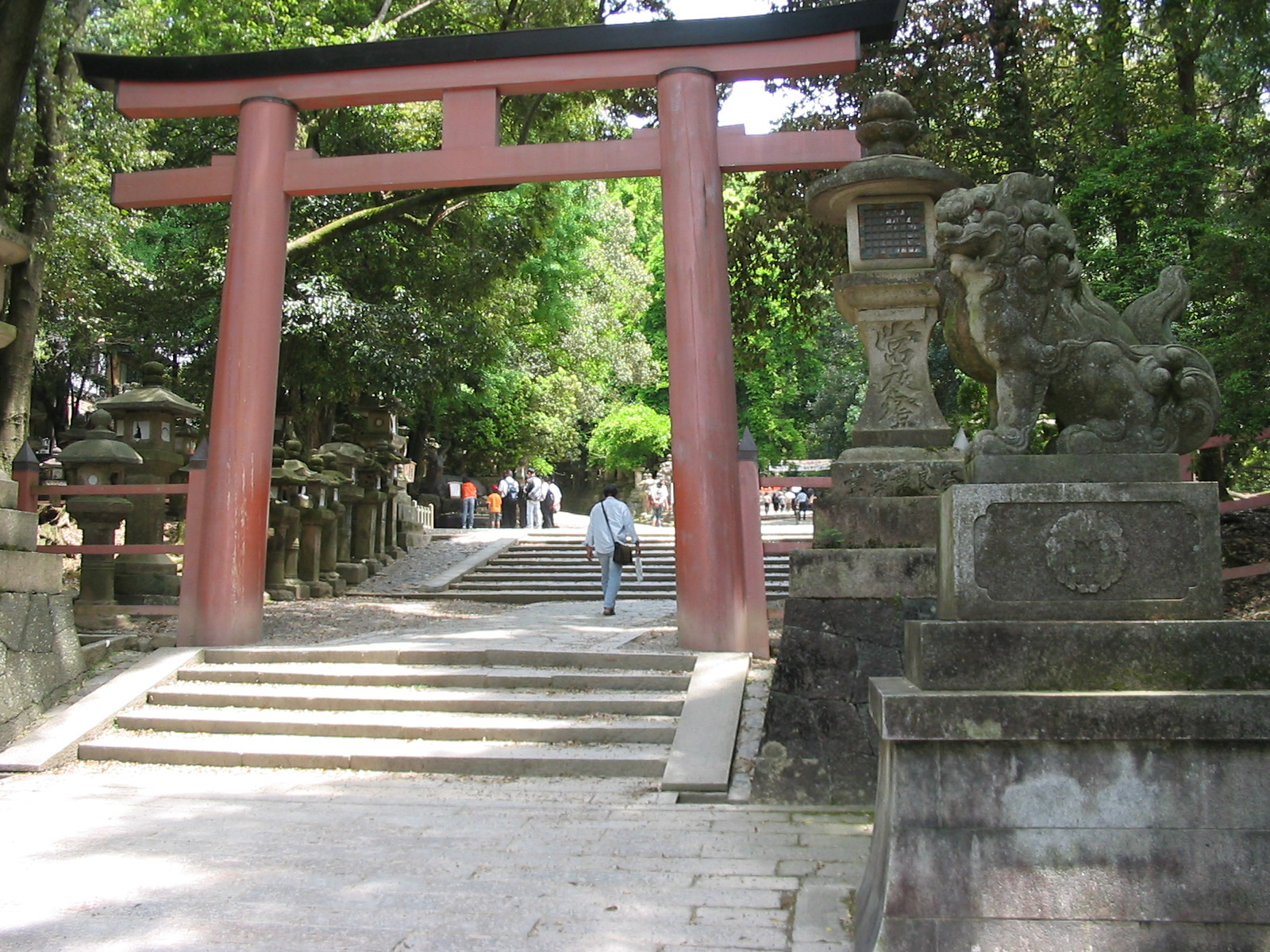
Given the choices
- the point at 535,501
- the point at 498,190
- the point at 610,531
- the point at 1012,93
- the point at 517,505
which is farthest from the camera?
the point at 517,505

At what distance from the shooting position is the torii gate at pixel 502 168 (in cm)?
774

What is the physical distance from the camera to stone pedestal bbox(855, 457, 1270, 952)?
2773 millimetres

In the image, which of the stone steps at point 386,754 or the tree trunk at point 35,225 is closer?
the stone steps at point 386,754

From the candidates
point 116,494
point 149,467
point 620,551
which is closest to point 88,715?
point 116,494

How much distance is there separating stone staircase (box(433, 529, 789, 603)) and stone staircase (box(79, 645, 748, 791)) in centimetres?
568

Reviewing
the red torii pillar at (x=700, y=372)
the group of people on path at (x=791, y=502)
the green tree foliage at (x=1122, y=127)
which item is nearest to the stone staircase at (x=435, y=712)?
the red torii pillar at (x=700, y=372)

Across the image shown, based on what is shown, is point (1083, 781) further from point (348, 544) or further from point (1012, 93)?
point (348, 544)

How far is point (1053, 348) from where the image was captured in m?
3.52

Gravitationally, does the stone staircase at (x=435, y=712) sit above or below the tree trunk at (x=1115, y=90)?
below

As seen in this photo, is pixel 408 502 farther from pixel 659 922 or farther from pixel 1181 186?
pixel 659 922

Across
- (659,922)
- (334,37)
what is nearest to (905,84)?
(334,37)

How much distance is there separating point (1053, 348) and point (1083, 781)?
4.79ft

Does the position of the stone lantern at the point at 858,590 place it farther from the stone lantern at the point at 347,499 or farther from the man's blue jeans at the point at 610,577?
the stone lantern at the point at 347,499

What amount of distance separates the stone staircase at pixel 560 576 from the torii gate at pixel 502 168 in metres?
4.99
